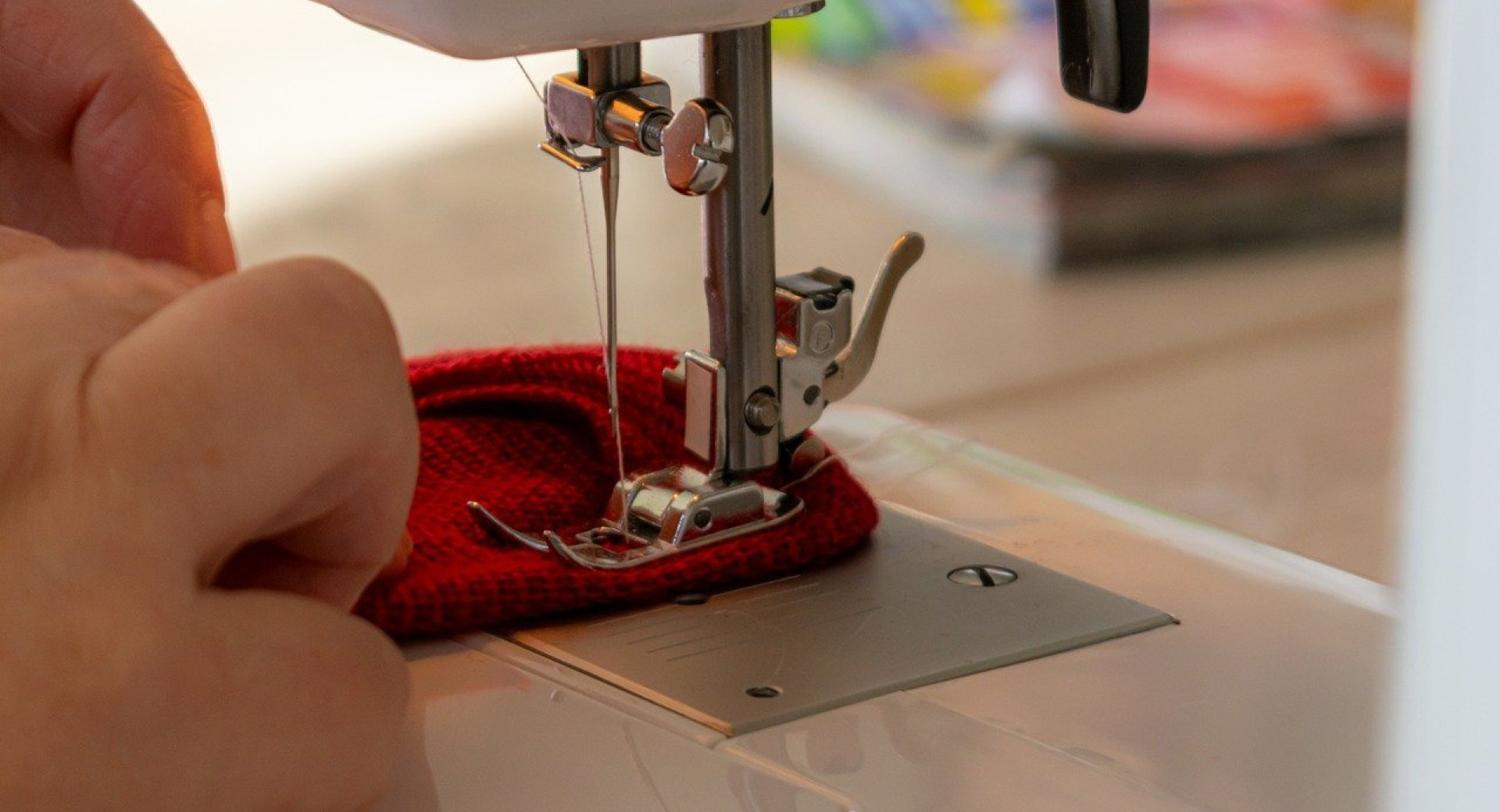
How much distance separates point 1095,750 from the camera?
0.56 m

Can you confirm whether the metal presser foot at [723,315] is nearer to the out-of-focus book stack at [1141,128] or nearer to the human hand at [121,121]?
the human hand at [121,121]

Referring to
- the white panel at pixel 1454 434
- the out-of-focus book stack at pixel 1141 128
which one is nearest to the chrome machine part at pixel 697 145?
the white panel at pixel 1454 434

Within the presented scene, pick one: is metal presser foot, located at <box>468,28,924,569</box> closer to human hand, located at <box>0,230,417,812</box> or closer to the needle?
the needle

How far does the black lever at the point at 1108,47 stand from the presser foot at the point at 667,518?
185 millimetres

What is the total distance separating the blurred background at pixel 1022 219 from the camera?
7.03ft

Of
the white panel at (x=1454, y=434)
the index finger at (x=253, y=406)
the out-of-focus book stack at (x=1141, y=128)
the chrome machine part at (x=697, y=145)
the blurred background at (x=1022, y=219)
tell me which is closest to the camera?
the white panel at (x=1454, y=434)

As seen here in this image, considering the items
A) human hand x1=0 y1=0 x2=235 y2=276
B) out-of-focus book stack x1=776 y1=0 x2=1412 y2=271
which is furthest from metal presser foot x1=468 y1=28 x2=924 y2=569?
out-of-focus book stack x1=776 y1=0 x2=1412 y2=271

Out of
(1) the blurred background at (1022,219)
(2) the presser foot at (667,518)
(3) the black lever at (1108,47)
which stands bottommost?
(1) the blurred background at (1022,219)

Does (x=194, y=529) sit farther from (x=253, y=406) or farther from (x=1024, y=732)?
(x=1024, y=732)

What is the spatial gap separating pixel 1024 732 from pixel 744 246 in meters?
0.21

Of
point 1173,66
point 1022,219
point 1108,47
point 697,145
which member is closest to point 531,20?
point 697,145

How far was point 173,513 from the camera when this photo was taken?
398 mm

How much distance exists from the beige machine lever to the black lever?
0.10 m

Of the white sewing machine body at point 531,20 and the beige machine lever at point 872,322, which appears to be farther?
the beige machine lever at point 872,322
